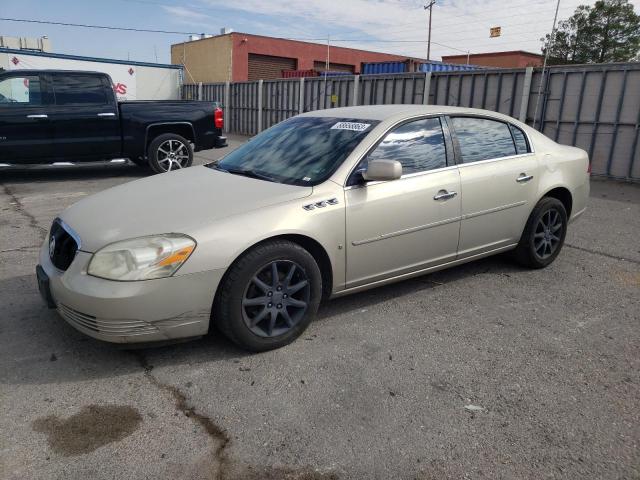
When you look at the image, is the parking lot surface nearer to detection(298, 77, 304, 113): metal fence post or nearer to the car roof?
the car roof

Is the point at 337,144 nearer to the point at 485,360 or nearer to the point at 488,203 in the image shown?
the point at 488,203

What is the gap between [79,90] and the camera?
9.03m

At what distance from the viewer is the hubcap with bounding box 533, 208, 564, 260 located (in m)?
4.73

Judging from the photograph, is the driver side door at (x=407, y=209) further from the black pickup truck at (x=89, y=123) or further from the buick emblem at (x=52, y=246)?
the black pickup truck at (x=89, y=123)

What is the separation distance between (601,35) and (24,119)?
43.1 meters

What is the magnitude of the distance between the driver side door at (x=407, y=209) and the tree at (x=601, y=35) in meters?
41.1

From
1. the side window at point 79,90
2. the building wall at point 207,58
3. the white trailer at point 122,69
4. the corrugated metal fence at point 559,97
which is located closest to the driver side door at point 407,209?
the side window at point 79,90

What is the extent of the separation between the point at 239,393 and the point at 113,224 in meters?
1.24

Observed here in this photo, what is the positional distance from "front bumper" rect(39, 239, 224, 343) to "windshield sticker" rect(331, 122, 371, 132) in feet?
5.10

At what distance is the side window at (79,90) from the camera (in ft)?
29.1

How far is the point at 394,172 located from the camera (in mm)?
3377

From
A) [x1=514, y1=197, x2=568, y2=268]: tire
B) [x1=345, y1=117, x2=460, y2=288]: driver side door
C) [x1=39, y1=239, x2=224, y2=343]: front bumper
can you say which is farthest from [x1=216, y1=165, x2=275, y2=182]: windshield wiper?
[x1=514, y1=197, x2=568, y2=268]: tire

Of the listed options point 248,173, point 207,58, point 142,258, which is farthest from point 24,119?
point 207,58

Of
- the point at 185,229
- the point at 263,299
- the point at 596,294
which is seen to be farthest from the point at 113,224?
the point at 596,294
